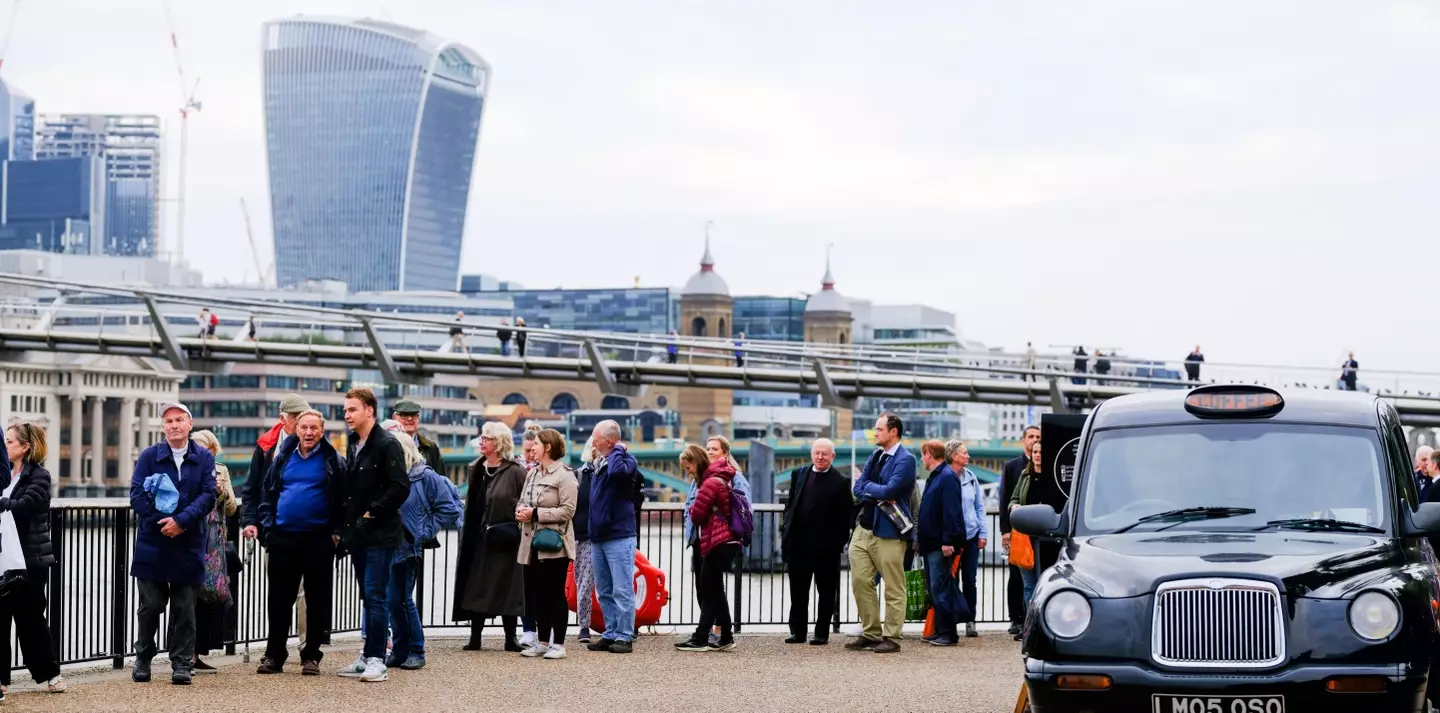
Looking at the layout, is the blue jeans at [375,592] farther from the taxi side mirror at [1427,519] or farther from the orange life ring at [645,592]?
the taxi side mirror at [1427,519]

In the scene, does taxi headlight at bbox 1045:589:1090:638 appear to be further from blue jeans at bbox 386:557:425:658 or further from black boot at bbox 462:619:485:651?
black boot at bbox 462:619:485:651

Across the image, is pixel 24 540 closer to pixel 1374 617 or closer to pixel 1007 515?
pixel 1374 617

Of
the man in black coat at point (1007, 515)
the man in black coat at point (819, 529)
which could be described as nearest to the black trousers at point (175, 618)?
the man in black coat at point (819, 529)

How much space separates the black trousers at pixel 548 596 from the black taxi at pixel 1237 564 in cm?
629

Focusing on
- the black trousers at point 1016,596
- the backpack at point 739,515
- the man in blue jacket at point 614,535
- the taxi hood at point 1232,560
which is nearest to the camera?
the taxi hood at point 1232,560

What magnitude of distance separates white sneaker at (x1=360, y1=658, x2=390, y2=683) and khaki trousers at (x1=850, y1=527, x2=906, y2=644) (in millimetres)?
4376

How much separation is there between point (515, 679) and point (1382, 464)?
630 cm

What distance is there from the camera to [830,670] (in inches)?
599

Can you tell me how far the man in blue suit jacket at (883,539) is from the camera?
1666 cm

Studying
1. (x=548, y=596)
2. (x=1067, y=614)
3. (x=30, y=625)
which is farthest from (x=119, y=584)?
(x=1067, y=614)

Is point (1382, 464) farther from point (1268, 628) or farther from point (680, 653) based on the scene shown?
point (680, 653)

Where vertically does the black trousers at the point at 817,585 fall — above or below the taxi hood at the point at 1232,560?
below

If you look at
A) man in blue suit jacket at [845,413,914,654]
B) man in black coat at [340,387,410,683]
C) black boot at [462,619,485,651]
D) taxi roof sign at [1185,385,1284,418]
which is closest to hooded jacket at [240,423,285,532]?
man in black coat at [340,387,410,683]

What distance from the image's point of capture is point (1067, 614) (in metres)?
9.31
